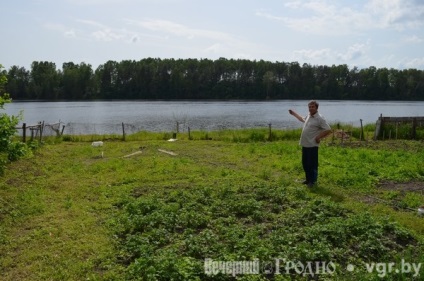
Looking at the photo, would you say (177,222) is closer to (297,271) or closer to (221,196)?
(221,196)

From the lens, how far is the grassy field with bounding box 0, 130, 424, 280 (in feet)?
19.0

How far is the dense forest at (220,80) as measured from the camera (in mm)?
103250

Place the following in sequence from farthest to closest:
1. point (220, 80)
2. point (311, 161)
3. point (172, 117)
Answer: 1. point (220, 80)
2. point (172, 117)
3. point (311, 161)

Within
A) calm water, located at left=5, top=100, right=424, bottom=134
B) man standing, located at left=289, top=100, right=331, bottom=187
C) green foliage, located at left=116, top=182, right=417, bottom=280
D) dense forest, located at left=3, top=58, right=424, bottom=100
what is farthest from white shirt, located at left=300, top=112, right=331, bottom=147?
dense forest, located at left=3, top=58, right=424, bottom=100

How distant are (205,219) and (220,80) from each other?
106m

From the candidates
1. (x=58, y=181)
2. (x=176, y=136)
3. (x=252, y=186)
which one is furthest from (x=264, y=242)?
→ (x=176, y=136)

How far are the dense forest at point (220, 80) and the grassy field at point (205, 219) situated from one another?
94.0 metres

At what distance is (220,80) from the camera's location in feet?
365

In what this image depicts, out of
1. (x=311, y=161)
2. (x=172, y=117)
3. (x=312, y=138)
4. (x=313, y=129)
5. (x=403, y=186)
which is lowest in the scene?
(x=403, y=186)

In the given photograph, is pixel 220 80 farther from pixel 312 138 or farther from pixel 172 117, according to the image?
pixel 312 138

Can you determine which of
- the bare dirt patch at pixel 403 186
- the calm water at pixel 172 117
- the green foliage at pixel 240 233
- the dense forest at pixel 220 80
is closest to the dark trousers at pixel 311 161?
the green foliage at pixel 240 233

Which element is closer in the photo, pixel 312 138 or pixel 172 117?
pixel 312 138

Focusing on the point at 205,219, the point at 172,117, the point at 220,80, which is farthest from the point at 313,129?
the point at 220,80

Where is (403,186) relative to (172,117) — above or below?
below
